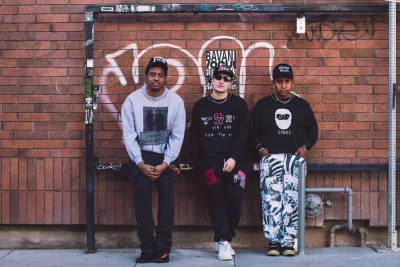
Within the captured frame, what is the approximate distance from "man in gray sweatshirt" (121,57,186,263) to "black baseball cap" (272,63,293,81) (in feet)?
3.18

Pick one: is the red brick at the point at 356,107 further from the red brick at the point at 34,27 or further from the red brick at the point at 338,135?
the red brick at the point at 34,27

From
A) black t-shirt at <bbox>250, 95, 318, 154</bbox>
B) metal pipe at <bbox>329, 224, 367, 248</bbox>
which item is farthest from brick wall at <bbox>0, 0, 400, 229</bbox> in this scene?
black t-shirt at <bbox>250, 95, 318, 154</bbox>

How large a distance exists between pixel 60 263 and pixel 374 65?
3.72 m

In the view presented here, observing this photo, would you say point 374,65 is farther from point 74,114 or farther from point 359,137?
point 74,114

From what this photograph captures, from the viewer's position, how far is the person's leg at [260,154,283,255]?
641 centimetres

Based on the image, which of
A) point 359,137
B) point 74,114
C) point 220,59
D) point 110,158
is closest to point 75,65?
point 74,114

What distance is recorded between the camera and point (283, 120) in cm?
649

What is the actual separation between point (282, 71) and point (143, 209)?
1.91 m

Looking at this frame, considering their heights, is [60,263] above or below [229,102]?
below

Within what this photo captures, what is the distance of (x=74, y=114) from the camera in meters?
6.84

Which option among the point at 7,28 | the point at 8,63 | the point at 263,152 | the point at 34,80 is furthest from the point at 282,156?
the point at 7,28

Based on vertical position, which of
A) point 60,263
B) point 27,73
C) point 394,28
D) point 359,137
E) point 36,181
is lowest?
point 60,263

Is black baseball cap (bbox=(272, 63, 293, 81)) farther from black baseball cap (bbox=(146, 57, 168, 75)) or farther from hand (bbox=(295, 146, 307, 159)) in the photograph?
black baseball cap (bbox=(146, 57, 168, 75))

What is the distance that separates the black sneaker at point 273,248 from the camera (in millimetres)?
6359
